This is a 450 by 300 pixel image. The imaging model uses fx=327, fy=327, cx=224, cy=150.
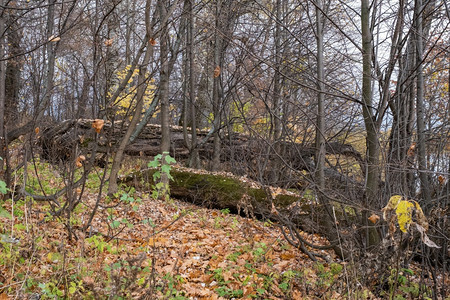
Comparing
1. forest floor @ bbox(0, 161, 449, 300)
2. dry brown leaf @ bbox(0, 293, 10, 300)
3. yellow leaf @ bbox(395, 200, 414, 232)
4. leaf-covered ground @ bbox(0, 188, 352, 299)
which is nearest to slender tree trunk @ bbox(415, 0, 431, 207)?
forest floor @ bbox(0, 161, 449, 300)

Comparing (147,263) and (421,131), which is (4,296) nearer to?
(147,263)

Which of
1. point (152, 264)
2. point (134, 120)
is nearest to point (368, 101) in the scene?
point (152, 264)

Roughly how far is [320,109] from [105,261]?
297cm

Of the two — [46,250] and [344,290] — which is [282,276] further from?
[46,250]

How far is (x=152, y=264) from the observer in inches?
92.1

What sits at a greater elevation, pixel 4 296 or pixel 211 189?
pixel 211 189

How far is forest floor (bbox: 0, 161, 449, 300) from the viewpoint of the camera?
8.39 ft

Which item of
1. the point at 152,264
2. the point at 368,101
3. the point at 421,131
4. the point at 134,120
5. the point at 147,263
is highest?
the point at 368,101

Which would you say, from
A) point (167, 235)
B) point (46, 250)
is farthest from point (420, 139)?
point (46, 250)

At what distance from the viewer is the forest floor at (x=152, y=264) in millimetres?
2559

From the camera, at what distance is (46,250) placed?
10.5ft

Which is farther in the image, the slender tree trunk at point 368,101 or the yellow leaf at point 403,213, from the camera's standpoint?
the slender tree trunk at point 368,101

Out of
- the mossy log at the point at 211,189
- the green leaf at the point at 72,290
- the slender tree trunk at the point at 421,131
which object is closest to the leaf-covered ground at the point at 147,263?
the green leaf at the point at 72,290

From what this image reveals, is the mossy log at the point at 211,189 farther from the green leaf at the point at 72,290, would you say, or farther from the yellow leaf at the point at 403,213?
the yellow leaf at the point at 403,213
